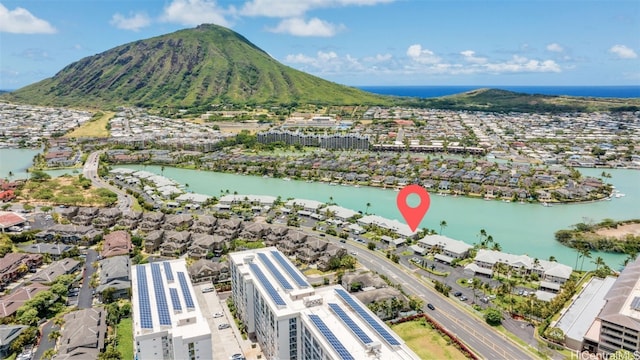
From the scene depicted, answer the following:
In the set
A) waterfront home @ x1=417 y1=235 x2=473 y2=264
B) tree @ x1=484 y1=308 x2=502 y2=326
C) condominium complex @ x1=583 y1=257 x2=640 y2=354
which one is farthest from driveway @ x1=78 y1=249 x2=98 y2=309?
condominium complex @ x1=583 y1=257 x2=640 y2=354

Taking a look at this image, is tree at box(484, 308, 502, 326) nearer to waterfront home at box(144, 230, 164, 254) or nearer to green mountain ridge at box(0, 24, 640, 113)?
waterfront home at box(144, 230, 164, 254)

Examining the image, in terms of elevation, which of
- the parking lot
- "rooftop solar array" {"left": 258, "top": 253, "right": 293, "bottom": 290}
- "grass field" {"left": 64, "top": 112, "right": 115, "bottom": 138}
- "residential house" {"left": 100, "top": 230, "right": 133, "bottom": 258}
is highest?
"grass field" {"left": 64, "top": 112, "right": 115, "bottom": 138}

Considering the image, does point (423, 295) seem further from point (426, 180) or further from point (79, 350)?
point (426, 180)

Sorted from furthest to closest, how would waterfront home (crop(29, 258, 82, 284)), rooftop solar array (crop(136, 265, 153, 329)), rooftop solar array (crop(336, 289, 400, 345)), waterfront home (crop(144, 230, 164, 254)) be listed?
1. waterfront home (crop(144, 230, 164, 254))
2. waterfront home (crop(29, 258, 82, 284))
3. rooftop solar array (crop(136, 265, 153, 329))
4. rooftop solar array (crop(336, 289, 400, 345))

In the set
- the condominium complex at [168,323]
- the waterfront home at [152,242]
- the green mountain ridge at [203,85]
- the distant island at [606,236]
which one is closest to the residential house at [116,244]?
the waterfront home at [152,242]

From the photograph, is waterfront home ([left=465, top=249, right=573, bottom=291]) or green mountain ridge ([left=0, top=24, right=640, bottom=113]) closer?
waterfront home ([left=465, top=249, right=573, bottom=291])

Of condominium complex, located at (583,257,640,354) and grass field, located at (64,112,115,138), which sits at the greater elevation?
grass field, located at (64,112,115,138)

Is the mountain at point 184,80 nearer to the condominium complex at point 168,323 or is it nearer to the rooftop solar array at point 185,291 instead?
the rooftop solar array at point 185,291

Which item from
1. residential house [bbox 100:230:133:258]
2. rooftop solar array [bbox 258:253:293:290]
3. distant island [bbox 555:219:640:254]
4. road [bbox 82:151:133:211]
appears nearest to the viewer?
rooftop solar array [bbox 258:253:293:290]
